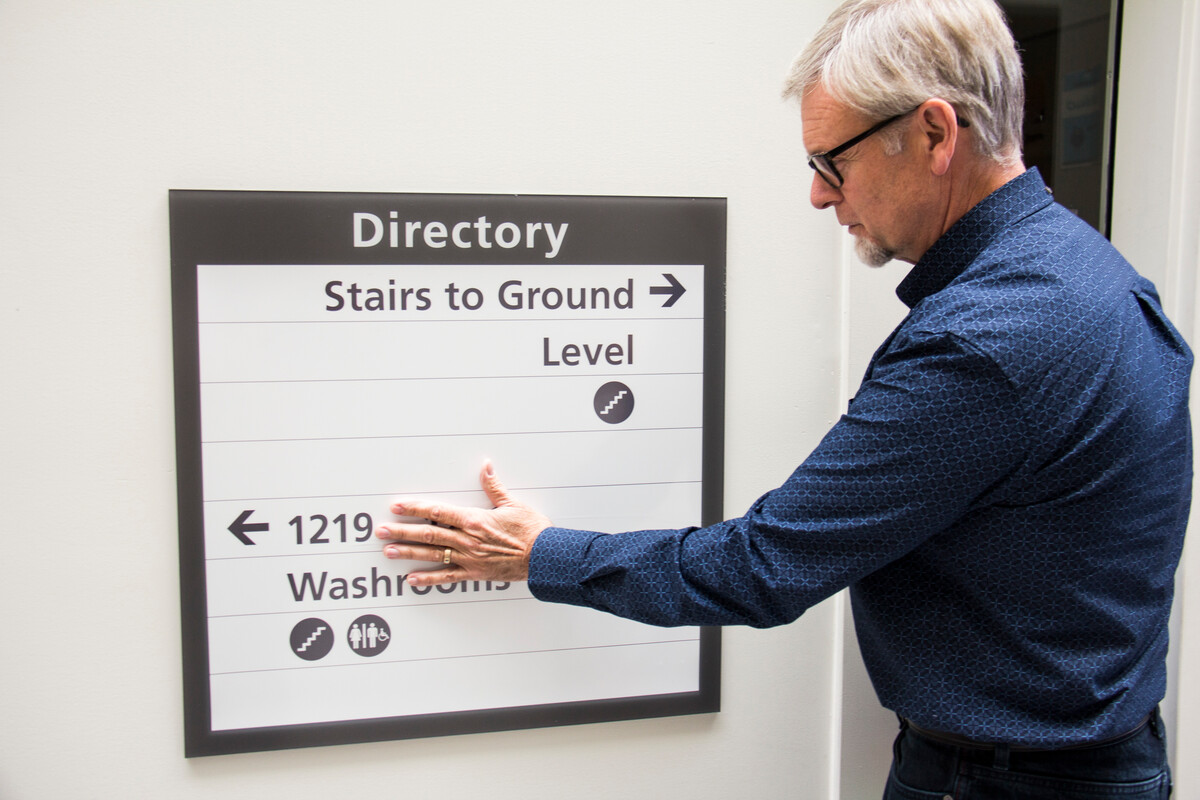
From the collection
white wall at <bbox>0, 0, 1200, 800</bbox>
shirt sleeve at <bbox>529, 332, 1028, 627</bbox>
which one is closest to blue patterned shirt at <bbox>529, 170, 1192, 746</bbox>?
shirt sleeve at <bbox>529, 332, 1028, 627</bbox>

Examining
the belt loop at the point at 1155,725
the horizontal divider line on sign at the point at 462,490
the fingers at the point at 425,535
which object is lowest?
the belt loop at the point at 1155,725

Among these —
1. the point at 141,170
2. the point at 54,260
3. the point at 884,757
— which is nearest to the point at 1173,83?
the point at 884,757

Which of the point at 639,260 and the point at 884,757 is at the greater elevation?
the point at 639,260

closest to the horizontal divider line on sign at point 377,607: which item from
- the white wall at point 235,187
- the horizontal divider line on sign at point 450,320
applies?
the white wall at point 235,187

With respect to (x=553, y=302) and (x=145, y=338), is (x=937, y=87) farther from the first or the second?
(x=145, y=338)

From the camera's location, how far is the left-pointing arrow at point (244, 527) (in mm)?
1201

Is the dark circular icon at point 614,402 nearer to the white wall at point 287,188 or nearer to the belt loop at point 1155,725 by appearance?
the white wall at point 287,188

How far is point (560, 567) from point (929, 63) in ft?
2.27

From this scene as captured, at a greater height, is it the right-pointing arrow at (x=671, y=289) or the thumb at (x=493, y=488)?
the right-pointing arrow at (x=671, y=289)

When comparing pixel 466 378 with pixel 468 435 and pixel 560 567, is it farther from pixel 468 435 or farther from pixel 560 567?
pixel 560 567

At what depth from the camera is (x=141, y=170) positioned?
1144mm

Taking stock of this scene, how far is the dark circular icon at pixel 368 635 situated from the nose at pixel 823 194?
2.74 feet

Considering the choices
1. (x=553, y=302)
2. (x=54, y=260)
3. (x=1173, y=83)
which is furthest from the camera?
(x=1173, y=83)

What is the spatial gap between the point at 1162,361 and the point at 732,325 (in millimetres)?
566
